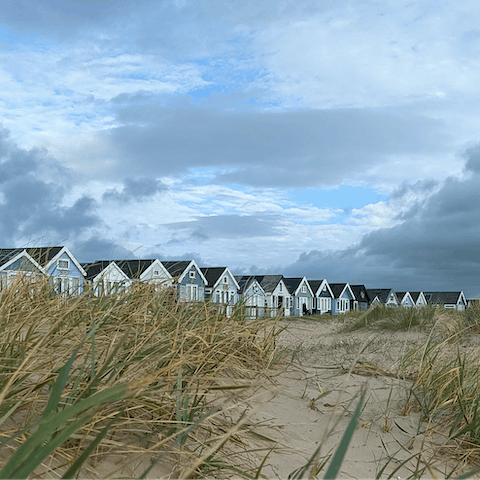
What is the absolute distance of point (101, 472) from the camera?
2096 mm

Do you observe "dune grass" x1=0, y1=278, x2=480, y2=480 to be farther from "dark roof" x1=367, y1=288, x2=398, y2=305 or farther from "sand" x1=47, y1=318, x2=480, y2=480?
"dark roof" x1=367, y1=288, x2=398, y2=305

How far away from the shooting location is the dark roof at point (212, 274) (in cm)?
4562

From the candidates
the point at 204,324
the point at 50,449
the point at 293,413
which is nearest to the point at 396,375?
the point at 293,413

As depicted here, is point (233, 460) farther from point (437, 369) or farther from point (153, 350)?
point (437, 369)

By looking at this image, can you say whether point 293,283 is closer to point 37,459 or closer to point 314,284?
point 314,284

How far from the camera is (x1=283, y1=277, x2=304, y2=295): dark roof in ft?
176

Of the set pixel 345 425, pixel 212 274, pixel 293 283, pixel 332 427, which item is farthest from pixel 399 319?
pixel 293 283

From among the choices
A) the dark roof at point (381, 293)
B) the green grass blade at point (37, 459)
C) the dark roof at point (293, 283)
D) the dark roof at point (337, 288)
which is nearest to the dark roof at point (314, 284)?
the dark roof at point (293, 283)

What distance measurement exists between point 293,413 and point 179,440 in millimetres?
1318

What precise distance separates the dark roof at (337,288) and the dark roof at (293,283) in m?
7.84

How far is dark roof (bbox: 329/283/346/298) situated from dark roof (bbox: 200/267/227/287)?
64.8 ft

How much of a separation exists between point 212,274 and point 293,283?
1189cm

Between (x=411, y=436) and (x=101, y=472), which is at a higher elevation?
(x=101, y=472)

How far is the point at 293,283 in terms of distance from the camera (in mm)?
54750
